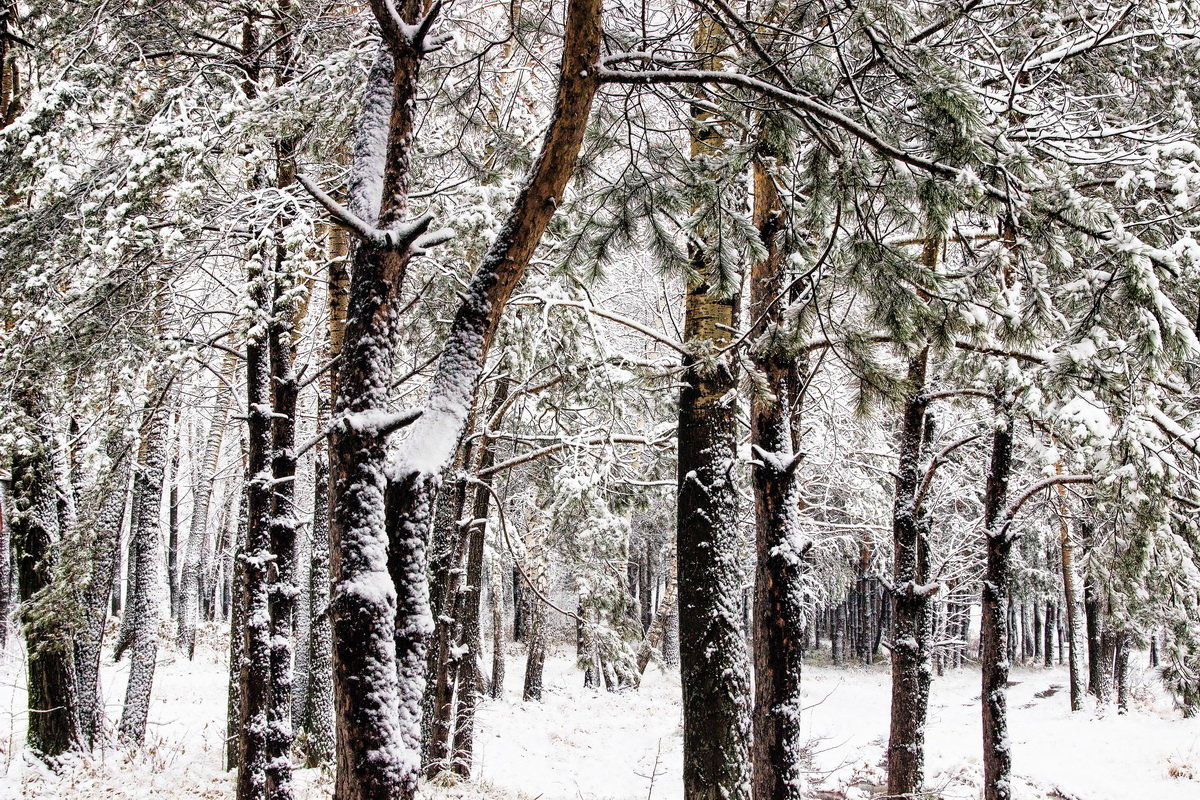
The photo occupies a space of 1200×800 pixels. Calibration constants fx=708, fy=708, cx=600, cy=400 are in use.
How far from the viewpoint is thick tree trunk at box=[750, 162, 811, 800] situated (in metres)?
5.14

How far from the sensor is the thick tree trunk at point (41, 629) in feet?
23.7

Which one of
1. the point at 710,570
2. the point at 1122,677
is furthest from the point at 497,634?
the point at 1122,677

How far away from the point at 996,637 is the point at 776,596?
16.0ft

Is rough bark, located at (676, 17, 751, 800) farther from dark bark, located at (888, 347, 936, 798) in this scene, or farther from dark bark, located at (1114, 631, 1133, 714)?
dark bark, located at (1114, 631, 1133, 714)

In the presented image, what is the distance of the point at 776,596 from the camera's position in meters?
5.34

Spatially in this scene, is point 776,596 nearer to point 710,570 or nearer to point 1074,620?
point 710,570

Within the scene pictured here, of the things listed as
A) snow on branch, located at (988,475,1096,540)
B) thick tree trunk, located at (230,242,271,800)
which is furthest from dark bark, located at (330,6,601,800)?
snow on branch, located at (988,475,1096,540)

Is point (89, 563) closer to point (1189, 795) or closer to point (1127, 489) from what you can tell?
point (1127, 489)

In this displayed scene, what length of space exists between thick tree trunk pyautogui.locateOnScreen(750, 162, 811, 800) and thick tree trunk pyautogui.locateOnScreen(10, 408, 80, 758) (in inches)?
269

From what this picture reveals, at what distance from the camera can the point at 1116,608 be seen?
4.08 m

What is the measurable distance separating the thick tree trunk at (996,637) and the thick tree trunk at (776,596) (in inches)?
154

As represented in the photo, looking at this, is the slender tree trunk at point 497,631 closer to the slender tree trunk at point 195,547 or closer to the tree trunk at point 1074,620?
the slender tree trunk at point 195,547

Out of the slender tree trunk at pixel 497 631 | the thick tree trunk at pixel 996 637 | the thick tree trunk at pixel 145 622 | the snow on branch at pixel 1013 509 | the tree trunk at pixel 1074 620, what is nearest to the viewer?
the snow on branch at pixel 1013 509

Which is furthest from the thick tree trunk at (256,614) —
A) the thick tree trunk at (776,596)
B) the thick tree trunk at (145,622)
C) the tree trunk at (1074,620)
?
the tree trunk at (1074,620)
